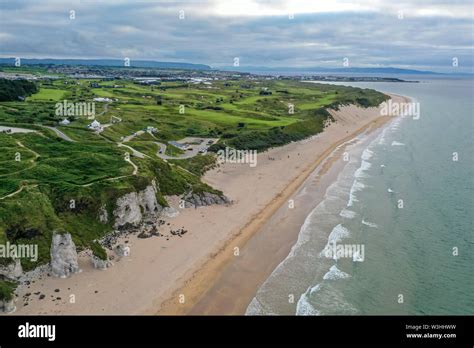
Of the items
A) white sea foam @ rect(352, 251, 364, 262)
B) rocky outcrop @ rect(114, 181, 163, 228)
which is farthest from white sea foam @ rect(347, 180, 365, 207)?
rocky outcrop @ rect(114, 181, 163, 228)

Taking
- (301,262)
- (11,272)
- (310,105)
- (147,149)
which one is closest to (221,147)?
(147,149)

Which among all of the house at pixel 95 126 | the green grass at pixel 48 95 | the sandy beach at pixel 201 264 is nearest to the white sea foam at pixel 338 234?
the sandy beach at pixel 201 264

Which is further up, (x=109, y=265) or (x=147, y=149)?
(x=147, y=149)

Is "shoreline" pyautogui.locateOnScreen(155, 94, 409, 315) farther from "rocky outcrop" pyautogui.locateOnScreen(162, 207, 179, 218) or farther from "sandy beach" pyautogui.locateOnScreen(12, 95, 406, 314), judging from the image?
"rocky outcrop" pyautogui.locateOnScreen(162, 207, 179, 218)

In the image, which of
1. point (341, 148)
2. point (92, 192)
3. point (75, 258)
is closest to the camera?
point (75, 258)

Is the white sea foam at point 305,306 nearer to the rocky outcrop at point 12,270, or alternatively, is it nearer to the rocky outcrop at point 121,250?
the rocky outcrop at point 121,250
